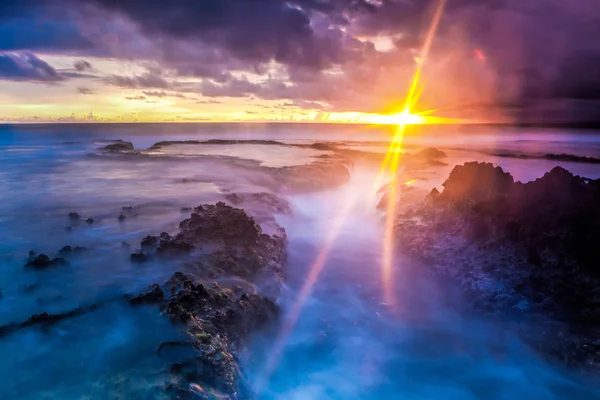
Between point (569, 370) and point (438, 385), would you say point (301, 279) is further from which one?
point (569, 370)

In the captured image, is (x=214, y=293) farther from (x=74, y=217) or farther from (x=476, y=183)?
(x=476, y=183)

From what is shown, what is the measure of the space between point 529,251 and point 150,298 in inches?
306

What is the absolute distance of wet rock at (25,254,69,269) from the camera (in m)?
7.55

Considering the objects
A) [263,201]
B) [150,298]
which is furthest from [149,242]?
[263,201]

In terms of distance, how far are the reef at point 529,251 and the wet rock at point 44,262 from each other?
8.56 m

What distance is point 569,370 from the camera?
5691 millimetres

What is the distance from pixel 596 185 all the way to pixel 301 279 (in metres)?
Result: 7.13

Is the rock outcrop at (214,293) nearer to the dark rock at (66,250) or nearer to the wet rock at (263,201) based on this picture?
the dark rock at (66,250)

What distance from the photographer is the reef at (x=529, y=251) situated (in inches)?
244

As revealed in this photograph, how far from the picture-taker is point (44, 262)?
25.0 feet

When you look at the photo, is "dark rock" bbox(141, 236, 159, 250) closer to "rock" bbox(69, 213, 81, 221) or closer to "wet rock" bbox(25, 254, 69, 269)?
"wet rock" bbox(25, 254, 69, 269)

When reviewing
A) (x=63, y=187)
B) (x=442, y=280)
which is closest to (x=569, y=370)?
(x=442, y=280)

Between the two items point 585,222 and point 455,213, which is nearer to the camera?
point 585,222

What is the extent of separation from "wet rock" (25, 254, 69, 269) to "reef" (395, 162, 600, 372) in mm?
8560
